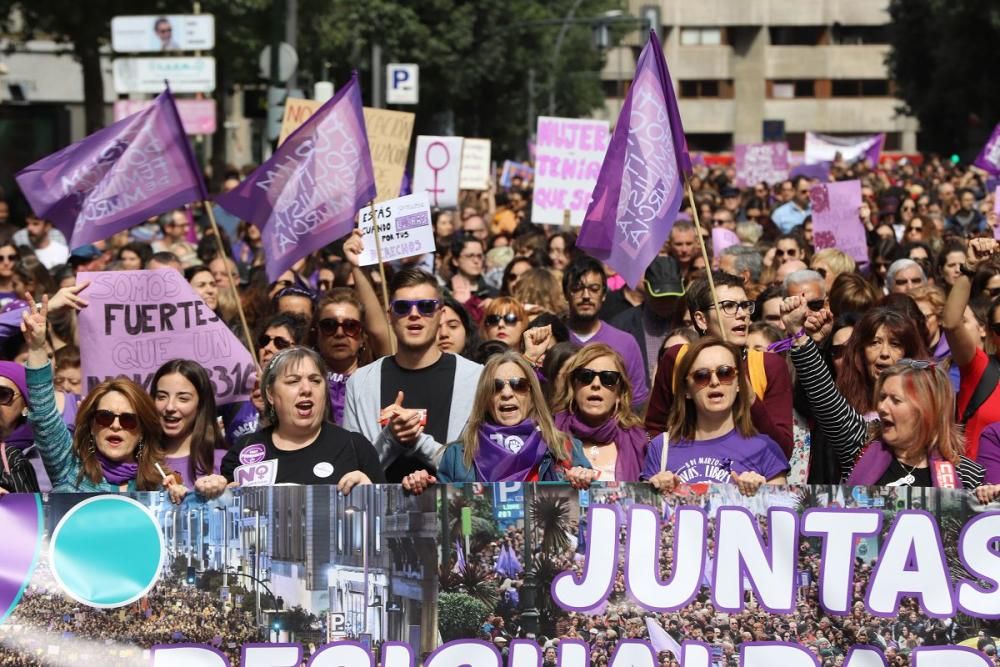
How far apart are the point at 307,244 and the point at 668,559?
3840 millimetres

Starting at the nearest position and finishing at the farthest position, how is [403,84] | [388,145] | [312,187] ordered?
[312,187]
[388,145]
[403,84]

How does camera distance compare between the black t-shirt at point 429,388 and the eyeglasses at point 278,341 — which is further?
the eyeglasses at point 278,341

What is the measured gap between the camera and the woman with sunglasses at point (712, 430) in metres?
5.81

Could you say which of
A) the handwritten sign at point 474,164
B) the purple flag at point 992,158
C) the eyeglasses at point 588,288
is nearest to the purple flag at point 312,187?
the eyeglasses at point 588,288

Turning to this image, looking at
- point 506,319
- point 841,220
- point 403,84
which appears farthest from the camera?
point 403,84

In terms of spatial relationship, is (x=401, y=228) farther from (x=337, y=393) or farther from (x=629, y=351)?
(x=337, y=393)

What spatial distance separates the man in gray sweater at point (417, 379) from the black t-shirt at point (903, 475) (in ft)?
5.14

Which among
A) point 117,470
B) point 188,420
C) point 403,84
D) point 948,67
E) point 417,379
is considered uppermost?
point 948,67

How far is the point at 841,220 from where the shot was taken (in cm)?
1249

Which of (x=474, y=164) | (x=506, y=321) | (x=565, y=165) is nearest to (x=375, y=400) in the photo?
(x=506, y=321)

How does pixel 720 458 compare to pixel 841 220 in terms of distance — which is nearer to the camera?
pixel 720 458

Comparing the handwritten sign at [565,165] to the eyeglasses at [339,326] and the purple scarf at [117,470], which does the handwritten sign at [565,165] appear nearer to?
the eyeglasses at [339,326]

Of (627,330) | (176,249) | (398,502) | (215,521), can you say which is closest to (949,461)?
(398,502)

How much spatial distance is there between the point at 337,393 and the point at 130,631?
2.12 m
